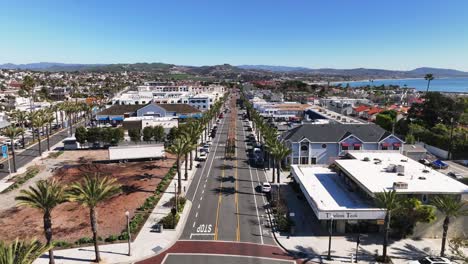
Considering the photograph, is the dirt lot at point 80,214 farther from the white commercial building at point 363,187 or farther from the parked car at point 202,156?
the white commercial building at point 363,187

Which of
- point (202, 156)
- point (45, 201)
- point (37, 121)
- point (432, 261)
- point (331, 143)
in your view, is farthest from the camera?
point (202, 156)

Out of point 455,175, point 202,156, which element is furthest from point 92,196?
point 455,175

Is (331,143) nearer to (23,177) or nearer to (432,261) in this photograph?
(432,261)

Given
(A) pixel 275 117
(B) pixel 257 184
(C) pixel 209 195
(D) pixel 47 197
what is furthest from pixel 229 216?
(A) pixel 275 117

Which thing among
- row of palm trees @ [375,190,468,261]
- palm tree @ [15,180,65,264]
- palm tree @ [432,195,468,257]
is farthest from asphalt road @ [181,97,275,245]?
palm tree @ [432,195,468,257]

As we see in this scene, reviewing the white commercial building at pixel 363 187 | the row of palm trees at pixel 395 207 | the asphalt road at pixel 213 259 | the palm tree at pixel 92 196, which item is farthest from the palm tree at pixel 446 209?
the palm tree at pixel 92 196

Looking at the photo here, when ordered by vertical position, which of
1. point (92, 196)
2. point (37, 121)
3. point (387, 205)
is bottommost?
point (387, 205)

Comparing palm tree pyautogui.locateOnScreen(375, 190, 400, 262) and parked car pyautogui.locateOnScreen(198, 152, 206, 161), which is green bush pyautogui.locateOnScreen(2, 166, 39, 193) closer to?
parked car pyautogui.locateOnScreen(198, 152, 206, 161)
